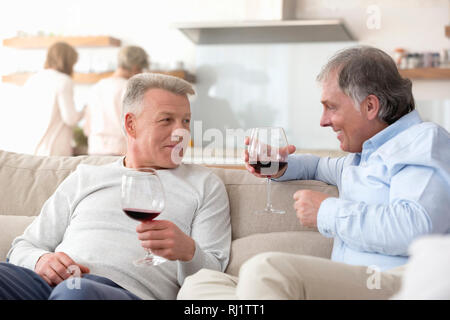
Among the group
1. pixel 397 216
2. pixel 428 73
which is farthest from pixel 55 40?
pixel 397 216

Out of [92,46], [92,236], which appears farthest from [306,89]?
[92,236]

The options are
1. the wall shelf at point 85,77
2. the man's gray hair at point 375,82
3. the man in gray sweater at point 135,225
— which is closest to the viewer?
the man in gray sweater at point 135,225

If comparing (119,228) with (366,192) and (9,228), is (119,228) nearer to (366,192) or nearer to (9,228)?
(9,228)

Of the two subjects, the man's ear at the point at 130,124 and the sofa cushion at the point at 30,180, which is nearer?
the man's ear at the point at 130,124

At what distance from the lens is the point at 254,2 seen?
4.91m

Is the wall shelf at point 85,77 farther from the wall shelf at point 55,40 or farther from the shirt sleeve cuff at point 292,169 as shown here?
the shirt sleeve cuff at point 292,169

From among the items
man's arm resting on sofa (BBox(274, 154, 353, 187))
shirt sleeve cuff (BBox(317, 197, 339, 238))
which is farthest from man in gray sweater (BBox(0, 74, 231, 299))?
shirt sleeve cuff (BBox(317, 197, 339, 238))

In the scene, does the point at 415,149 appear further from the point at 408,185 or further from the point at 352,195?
the point at 352,195

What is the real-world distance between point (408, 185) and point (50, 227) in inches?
43.6

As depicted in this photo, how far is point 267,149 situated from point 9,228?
938 mm

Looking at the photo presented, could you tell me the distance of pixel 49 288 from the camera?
Result: 1495 millimetres

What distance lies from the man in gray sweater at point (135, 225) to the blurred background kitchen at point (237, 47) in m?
2.56

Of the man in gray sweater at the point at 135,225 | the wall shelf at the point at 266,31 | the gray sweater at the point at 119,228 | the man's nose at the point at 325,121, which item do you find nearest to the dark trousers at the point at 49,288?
the man in gray sweater at the point at 135,225

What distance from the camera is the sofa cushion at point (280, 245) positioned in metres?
1.77
